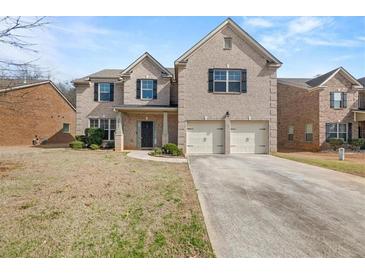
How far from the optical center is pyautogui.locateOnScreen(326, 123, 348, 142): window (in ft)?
67.3

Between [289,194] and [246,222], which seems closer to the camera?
[246,222]

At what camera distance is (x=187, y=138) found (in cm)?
1667

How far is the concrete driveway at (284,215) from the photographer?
364 centimetres

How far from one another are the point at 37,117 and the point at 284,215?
91.7 feet

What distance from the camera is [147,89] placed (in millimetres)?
19125

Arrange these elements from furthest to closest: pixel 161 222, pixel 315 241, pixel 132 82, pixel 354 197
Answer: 1. pixel 132 82
2. pixel 354 197
3. pixel 161 222
4. pixel 315 241

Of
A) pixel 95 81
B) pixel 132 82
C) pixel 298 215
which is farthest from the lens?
pixel 95 81

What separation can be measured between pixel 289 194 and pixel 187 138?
34.7 ft

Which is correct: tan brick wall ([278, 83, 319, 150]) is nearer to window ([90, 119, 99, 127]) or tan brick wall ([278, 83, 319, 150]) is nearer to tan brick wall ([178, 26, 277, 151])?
tan brick wall ([178, 26, 277, 151])

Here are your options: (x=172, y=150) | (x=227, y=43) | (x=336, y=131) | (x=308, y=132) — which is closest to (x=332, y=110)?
(x=336, y=131)

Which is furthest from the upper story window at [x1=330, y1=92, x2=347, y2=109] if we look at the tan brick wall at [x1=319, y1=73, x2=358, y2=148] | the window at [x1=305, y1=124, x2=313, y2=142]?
the window at [x1=305, y1=124, x2=313, y2=142]

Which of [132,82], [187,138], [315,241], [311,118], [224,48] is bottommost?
[315,241]

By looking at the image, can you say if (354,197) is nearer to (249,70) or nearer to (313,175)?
(313,175)

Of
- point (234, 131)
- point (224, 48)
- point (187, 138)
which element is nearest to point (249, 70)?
point (224, 48)
